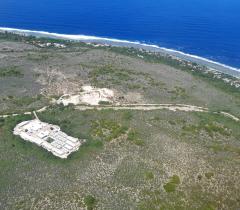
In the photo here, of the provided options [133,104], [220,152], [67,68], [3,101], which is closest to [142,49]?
[67,68]

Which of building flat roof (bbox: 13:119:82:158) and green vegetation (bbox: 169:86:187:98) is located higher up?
green vegetation (bbox: 169:86:187:98)

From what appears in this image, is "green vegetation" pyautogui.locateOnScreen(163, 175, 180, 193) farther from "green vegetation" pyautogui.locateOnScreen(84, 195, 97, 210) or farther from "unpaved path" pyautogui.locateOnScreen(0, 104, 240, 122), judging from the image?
"unpaved path" pyautogui.locateOnScreen(0, 104, 240, 122)

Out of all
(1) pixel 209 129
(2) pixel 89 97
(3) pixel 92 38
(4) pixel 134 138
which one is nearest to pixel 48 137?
(4) pixel 134 138

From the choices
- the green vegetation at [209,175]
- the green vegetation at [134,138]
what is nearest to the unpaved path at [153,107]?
the green vegetation at [134,138]

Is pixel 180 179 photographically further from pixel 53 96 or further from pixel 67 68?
pixel 67 68

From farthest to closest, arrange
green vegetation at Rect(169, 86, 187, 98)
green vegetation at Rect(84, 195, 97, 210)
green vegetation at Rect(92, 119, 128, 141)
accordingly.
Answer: green vegetation at Rect(169, 86, 187, 98) < green vegetation at Rect(92, 119, 128, 141) < green vegetation at Rect(84, 195, 97, 210)

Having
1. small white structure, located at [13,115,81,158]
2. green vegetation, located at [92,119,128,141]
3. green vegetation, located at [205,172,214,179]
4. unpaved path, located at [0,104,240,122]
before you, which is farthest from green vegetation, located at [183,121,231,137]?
small white structure, located at [13,115,81,158]
